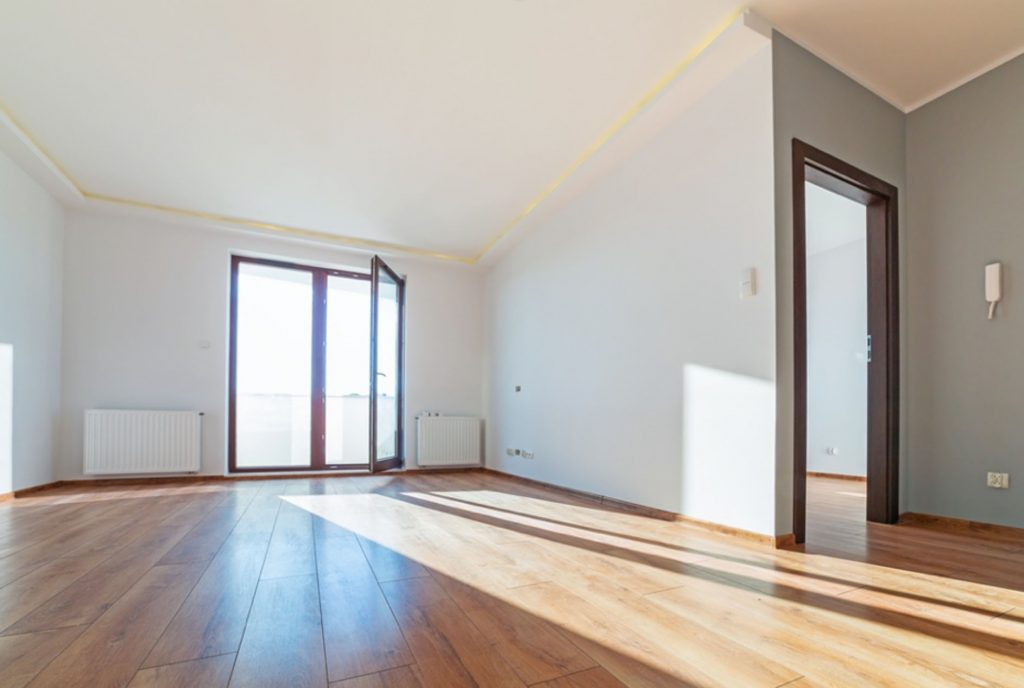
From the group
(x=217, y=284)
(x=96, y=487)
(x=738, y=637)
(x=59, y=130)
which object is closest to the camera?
(x=738, y=637)

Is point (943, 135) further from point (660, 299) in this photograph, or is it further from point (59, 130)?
point (59, 130)

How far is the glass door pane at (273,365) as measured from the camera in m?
5.63

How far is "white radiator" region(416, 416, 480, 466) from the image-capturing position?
575cm

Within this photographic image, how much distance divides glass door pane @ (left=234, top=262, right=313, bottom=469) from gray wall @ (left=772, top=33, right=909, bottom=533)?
194 inches

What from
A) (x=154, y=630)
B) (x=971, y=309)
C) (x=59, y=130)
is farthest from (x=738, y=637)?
(x=59, y=130)

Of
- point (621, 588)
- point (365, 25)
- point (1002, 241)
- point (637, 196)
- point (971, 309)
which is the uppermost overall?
point (365, 25)

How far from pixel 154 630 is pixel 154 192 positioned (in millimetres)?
4279

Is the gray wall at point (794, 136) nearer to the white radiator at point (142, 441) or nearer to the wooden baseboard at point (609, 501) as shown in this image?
the wooden baseboard at point (609, 501)

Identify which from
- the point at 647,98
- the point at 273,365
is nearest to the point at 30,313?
the point at 273,365

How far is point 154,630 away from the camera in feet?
4.79

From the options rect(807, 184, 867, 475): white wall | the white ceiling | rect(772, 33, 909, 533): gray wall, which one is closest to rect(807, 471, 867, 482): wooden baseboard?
rect(807, 184, 867, 475): white wall

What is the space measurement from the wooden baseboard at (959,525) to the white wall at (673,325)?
141cm

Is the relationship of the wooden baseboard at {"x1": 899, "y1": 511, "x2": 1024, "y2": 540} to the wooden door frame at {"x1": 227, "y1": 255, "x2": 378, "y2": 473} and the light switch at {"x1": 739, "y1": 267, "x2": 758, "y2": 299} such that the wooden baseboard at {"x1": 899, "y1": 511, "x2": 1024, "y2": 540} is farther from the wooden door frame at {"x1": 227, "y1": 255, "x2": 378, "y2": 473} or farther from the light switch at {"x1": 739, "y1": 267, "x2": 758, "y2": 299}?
the wooden door frame at {"x1": 227, "y1": 255, "x2": 378, "y2": 473}

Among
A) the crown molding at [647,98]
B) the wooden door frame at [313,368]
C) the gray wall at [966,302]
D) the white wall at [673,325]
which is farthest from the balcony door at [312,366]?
the gray wall at [966,302]
